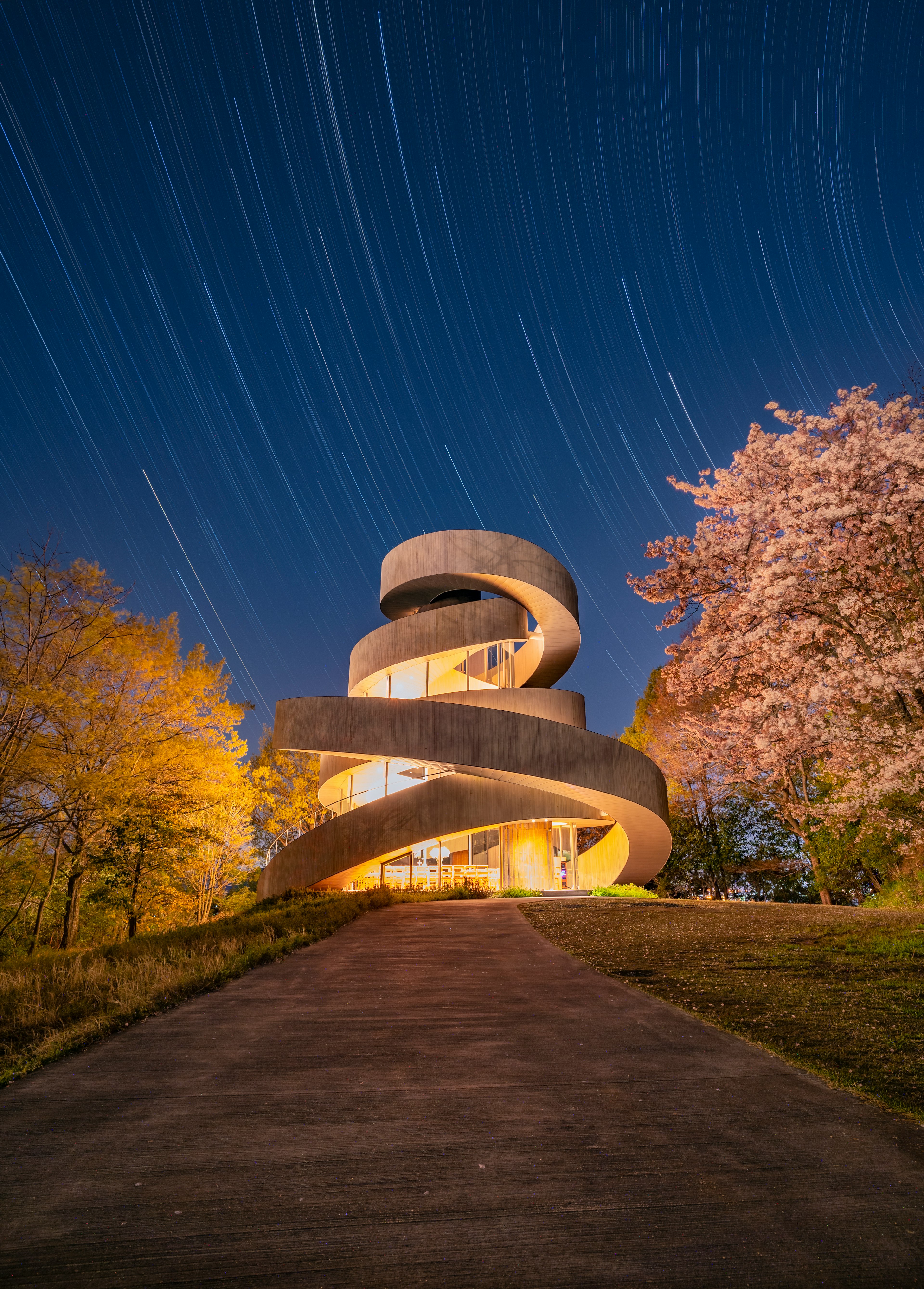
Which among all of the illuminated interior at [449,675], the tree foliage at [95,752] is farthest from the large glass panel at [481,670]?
the tree foliage at [95,752]

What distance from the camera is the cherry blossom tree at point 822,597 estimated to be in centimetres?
1110

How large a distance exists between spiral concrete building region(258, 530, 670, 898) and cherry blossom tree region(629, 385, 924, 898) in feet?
17.3

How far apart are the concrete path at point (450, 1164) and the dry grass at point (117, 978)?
421 mm

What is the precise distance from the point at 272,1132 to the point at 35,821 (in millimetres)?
13371

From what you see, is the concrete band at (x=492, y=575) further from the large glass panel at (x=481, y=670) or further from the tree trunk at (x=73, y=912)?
the tree trunk at (x=73, y=912)

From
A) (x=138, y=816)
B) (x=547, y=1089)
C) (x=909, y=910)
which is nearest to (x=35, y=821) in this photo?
(x=138, y=816)

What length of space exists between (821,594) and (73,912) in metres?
19.8

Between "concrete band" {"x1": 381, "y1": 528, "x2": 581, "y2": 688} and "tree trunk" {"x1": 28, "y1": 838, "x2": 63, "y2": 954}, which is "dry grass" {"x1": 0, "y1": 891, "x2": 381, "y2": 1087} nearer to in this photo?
"tree trunk" {"x1": 28, "y1": 838, "x2": 63, "y2": 954}

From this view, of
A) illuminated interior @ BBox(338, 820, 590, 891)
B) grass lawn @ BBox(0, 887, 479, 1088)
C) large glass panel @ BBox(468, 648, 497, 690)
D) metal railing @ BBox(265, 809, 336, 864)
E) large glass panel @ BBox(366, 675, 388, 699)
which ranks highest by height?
large glass panel @ BBox(468, 648, 497, 690)

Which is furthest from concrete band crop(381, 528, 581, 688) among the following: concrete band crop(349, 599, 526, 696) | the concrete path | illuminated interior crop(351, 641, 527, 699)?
the concrete path

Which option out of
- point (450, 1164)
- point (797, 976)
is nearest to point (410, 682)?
point (797, 976)

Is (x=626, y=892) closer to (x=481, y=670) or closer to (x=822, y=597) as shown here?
(x=481, y=670)

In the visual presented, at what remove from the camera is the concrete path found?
2275 mm

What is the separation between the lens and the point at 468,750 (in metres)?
18.5
